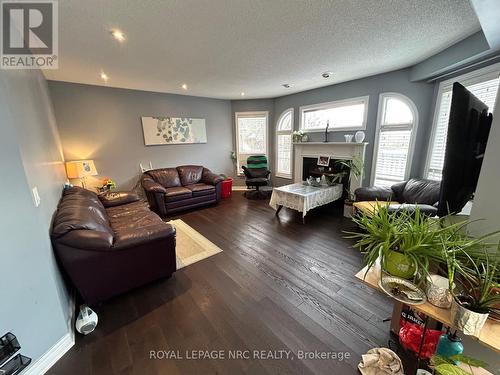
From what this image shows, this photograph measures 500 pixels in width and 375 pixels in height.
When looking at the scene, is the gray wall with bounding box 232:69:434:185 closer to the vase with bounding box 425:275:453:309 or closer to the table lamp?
the vase with bounding box 425:275:453:309

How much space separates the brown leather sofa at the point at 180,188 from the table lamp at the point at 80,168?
2.94 feet

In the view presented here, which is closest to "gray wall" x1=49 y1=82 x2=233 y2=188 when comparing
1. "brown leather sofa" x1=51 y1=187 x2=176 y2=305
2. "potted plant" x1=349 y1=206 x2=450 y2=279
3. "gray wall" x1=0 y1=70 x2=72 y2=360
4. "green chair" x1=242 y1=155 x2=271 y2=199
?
"green chair" x1=242 y1=155 x2=271 y2=199

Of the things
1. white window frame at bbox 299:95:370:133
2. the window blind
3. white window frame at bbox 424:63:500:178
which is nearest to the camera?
white window frame at bbox 424:63:500:178

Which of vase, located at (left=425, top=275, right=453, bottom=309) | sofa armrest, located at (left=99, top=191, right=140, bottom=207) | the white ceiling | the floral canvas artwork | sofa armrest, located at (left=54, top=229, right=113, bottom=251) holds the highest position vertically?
the white ceiling

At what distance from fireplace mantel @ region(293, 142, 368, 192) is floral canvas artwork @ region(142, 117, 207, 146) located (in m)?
2.51

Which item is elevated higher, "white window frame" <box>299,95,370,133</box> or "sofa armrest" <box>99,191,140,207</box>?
"white window frame" <box>299,95,370,133</box>

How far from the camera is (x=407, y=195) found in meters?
3.06

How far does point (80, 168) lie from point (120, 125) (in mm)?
1199

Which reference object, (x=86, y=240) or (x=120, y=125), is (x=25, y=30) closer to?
(x=86, y=240)

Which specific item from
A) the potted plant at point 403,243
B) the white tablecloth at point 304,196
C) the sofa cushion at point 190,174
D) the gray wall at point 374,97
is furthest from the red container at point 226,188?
the potted plant at point 403,243

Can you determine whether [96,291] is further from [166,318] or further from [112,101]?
[112,101]

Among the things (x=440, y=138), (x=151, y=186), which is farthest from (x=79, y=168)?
(x=440, y=138)

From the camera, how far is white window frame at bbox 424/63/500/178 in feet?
7.35

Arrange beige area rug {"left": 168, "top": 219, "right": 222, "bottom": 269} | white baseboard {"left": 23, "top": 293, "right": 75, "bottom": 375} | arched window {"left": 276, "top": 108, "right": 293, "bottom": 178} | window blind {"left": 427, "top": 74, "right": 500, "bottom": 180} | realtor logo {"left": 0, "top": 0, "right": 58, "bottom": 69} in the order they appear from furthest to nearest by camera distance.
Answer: arched window {"left": 276, "top": 108, "right": 293, "bottom": 178}
window blind {"left": 427, "top": 74, "right": 500, "bottom": 180}
beige area rug {"left": 168, "top": 219, "right": 222, "bottom": 269}
realtor logo {"left": 0, "top": 0, "right": 58, "bottom": 69}
white baseboard {"left": 23, "top": 293, "right": 75, "bottom": 375}
